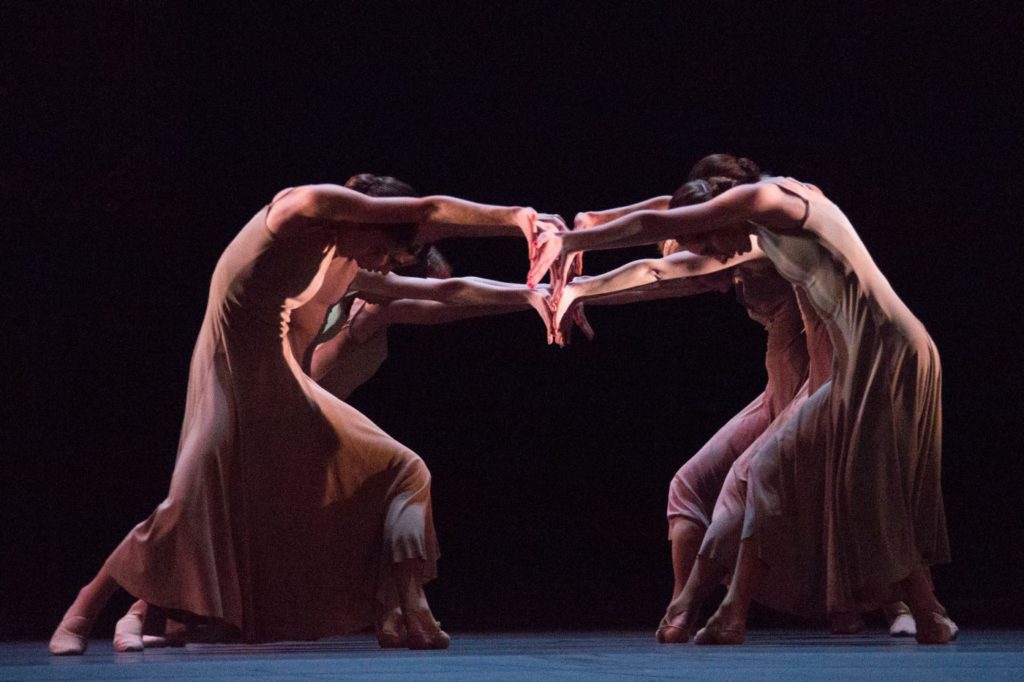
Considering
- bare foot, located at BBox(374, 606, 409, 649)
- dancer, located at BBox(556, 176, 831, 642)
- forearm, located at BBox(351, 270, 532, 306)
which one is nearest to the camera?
bare foot, located at BBox(374, 606, 409, 649)

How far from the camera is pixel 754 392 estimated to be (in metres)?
6.24

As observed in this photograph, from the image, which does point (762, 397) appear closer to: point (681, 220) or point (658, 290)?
point (658, 290)

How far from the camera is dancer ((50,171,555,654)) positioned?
378cm

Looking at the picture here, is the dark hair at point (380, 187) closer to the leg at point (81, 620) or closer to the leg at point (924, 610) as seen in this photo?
the leg at point (81, 620)

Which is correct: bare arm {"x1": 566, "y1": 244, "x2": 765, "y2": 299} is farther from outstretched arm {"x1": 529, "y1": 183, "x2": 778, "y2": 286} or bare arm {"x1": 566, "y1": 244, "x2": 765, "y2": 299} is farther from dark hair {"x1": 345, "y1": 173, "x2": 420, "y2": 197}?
dark hair {"x1": 345, "y1": 173, "x2": 420, "y2": 197}

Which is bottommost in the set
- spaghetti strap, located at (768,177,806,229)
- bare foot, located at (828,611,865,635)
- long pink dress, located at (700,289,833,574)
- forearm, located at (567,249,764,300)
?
bare foot, located at (828,611,865,635)

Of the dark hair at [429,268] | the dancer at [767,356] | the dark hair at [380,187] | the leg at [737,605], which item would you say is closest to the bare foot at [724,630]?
the leg at [737,605]

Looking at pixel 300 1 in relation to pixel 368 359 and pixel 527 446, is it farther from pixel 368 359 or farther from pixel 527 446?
pixel 527 446

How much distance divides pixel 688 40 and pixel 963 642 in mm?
2588

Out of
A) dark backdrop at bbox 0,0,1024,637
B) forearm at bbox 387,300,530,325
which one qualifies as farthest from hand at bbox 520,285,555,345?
dark backdrop at bbox 0,0,1024,637

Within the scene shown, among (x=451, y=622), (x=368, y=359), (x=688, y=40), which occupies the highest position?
(x=688, y=40)

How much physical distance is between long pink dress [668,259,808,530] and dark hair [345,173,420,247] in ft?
3.11

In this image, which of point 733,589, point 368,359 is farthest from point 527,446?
point 733,589

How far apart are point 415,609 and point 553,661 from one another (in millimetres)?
682
